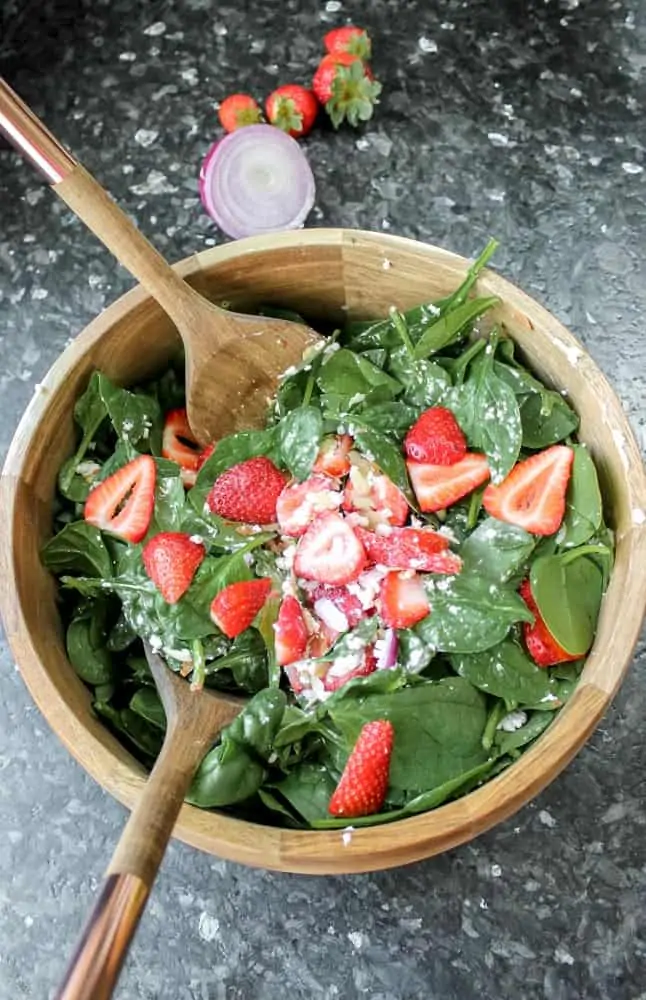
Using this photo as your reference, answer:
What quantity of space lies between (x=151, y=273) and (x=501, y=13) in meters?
0.65

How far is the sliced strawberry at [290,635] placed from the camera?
3.20 ft

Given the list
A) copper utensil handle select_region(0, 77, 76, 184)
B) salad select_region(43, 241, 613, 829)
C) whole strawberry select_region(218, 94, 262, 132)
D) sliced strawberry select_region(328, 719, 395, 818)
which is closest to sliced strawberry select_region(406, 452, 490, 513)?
salad select_region(43, 241, 613, 829)

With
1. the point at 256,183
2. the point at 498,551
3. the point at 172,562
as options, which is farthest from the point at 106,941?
the point at 256,183

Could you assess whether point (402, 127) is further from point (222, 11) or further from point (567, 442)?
point (567, 442)

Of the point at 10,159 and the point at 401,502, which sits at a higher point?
the point at 10,159

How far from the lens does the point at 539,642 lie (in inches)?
38.8

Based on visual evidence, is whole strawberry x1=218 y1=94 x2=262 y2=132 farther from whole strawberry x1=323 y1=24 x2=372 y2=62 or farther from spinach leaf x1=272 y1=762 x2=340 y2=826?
spinach leaf x1=272 y1=762 x2=340 y2=826

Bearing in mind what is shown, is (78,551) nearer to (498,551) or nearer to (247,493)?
(247,493)

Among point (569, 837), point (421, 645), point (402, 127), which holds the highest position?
point (402, 127)

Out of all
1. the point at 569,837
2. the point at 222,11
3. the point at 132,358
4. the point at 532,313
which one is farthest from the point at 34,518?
the point at 222,11

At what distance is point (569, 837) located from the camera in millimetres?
1116

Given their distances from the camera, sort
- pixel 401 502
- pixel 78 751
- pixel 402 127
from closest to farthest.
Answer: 1. pixel 78 751
2. pixel 401 502
3. pixel 402 127

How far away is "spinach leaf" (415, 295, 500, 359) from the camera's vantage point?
1015mm

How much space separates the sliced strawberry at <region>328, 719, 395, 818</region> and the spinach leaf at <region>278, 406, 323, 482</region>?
235 millimetres
